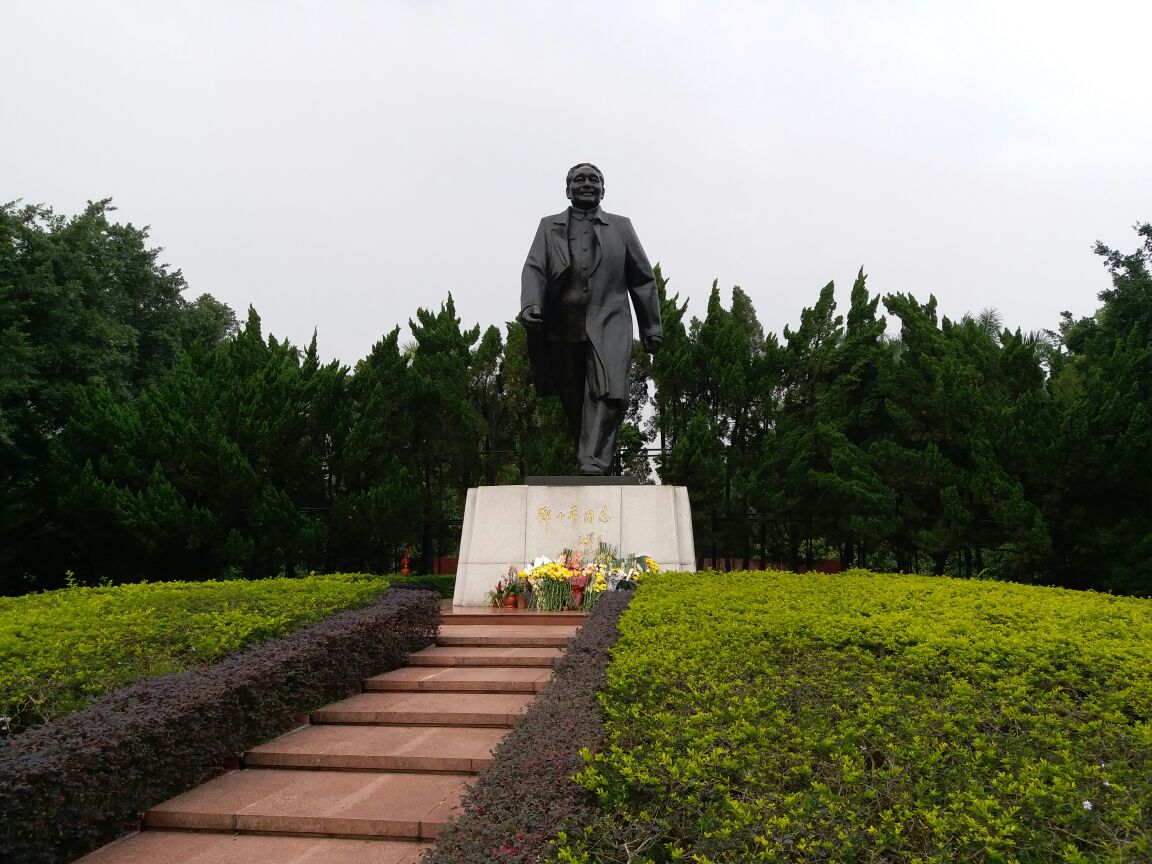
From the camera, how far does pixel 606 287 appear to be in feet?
29.3

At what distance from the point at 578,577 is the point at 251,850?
4470 mm

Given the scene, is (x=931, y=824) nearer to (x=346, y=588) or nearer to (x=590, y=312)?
(x=346, y=588)

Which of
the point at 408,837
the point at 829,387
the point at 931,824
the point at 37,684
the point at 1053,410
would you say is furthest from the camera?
the point at 829,387

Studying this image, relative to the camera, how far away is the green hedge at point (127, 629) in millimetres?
4000

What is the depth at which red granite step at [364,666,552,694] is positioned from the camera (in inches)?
207

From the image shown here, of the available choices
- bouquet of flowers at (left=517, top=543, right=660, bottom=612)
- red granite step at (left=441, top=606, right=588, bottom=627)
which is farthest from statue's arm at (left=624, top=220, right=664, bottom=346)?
red granite step at (left=441, top=606, right=588, bottom=627)

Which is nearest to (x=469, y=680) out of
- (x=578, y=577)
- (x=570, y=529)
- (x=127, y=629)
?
(x=127, y=629)

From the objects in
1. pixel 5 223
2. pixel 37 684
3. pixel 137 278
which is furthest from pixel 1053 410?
pixel 137 278

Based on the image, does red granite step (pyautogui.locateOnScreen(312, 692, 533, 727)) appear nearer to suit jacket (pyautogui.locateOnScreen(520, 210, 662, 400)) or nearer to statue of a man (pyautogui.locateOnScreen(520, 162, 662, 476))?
statue of a man (pyautogui.locateOnScreen(520, 162, 662, 476))

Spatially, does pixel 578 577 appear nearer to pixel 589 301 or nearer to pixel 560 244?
pixel 589 301

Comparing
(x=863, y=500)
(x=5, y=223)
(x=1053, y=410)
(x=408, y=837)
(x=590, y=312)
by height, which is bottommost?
(x=408, y=837)

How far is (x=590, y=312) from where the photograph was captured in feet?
29.2

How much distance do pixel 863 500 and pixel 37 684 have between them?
10098 mm

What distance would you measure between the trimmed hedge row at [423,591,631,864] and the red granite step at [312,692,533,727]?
1.83 ft
